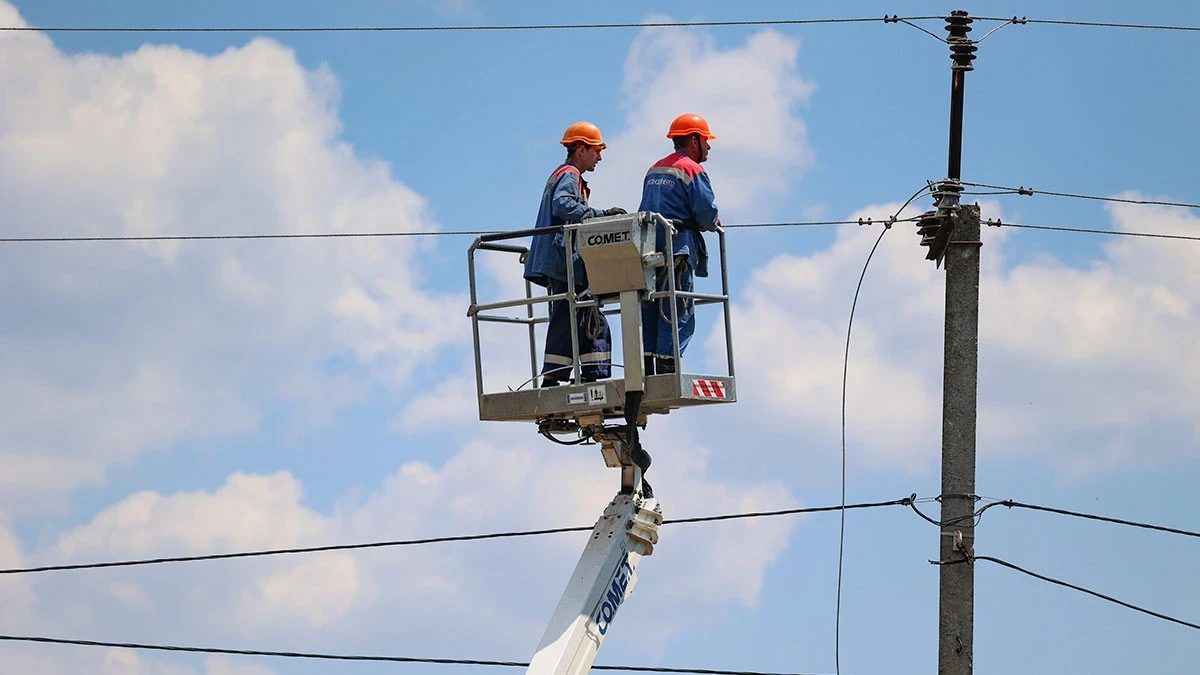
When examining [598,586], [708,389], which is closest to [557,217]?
[708,389]

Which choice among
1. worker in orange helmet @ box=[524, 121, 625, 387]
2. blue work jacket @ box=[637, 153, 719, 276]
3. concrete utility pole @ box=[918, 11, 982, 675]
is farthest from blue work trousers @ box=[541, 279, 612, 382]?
concrete utility pole @ box=[918, 11, 982, 675]

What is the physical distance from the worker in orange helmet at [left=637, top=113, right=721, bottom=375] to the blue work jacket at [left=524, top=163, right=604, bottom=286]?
472 millimetres

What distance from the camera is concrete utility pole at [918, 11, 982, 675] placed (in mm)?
13266

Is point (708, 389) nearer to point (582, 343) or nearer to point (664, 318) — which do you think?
point (664, 318)

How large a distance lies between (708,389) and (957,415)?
2.46 metres

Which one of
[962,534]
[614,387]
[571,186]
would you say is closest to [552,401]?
[614,387]

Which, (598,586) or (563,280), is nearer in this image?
(598,586)

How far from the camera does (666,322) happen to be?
1208 cm

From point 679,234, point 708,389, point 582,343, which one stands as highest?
point 679,234

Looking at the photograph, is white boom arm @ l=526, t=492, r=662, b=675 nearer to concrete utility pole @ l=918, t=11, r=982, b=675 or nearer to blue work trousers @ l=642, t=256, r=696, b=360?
blue work trousers @ l=642, t=256, r=696, b=360

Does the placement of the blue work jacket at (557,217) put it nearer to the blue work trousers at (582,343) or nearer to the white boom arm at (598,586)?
the blue work trousers at (582,343)

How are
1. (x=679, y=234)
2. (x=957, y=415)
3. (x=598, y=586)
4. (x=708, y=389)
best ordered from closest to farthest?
(x=598, y=586) → (x=708, y=389) → (x=679, y=234) → (x=957, y=415)

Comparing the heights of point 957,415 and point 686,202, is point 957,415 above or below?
below

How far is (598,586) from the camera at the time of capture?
38.7 feet
